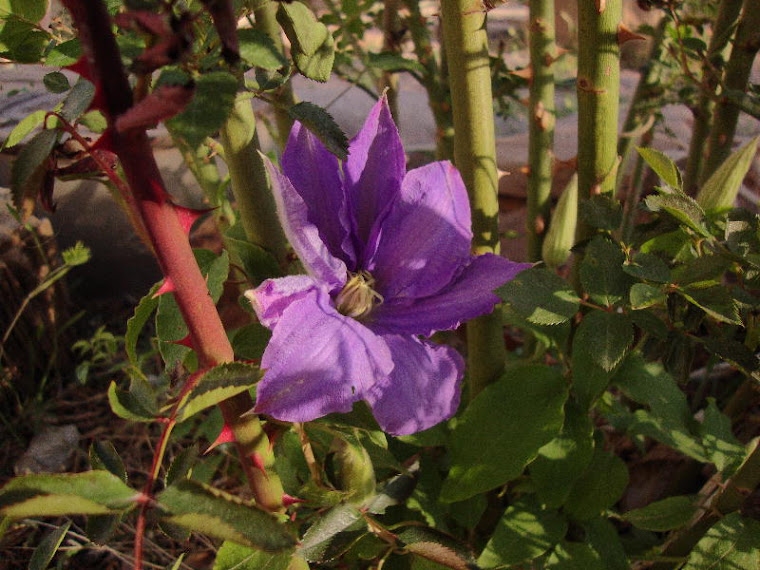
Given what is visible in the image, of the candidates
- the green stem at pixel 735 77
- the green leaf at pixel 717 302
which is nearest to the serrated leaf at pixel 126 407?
the green leaf at pixel 717 302

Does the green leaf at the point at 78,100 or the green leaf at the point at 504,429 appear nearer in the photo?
the green leaf at the point at 78,100

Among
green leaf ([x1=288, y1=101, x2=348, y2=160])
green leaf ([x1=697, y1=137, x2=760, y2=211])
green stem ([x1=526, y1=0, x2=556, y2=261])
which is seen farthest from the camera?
green stem ([x1=526, y1=0, x2=556, y2=261])

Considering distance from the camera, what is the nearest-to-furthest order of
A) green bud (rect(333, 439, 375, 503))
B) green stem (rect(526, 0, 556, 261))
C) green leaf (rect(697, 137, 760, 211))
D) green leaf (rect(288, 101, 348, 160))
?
green leaf (rect(288, 101, 348, 160)) → green bud (rect(333, 439, 375, 503)) → green leaf (rect(697, 137, 760, 211)) → green stem (rect(526, 0, 556, 261))

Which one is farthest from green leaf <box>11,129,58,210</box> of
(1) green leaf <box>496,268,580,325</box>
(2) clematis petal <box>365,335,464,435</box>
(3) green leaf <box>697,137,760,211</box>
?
(3) green leaf <box>697,137,760,211</box>

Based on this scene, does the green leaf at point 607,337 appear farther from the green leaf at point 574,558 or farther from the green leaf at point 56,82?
the green leaf at point 56,82

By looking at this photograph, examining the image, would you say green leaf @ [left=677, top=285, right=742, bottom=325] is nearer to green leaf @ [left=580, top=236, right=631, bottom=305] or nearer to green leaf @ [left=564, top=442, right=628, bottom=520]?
green leaf @ [left=580, top=236, right=631, bottom=305]

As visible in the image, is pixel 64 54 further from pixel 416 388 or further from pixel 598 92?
pixel 598 92

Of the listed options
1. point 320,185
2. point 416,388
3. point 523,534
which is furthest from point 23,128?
point 523,534

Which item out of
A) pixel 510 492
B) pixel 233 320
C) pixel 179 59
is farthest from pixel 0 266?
pixel 179 59
